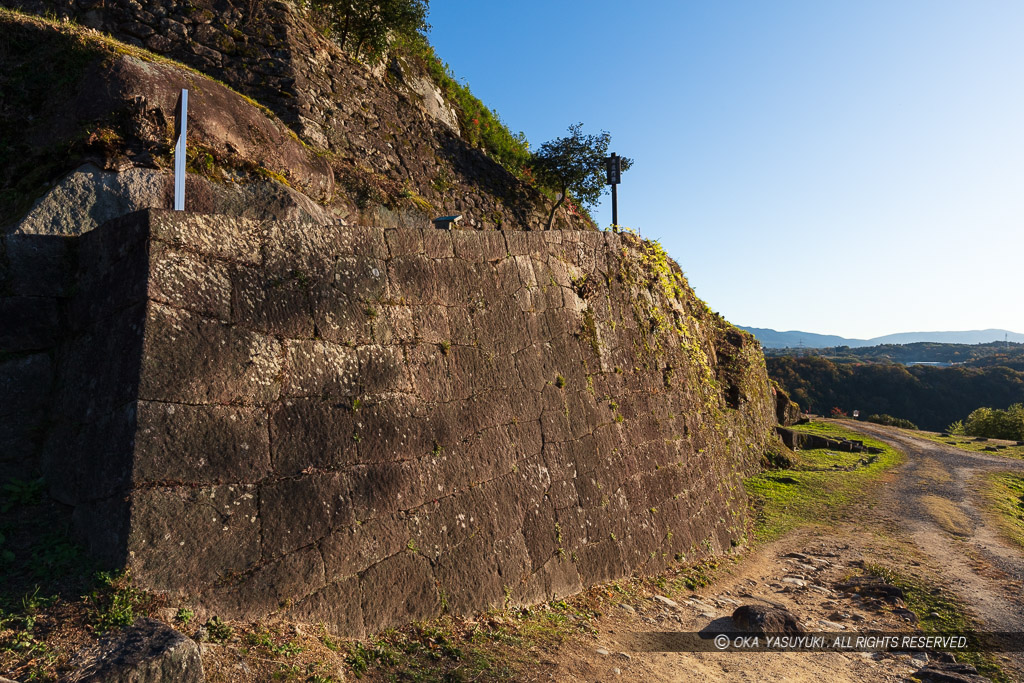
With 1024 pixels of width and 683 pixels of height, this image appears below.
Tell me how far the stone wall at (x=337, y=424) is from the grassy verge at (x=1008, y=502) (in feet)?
33.9

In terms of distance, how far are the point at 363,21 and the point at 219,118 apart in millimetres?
8384

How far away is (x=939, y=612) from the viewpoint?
6.87 meters

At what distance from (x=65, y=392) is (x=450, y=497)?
283 centimetres

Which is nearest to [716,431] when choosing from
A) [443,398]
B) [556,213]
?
[443,398]

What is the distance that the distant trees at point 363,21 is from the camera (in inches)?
513

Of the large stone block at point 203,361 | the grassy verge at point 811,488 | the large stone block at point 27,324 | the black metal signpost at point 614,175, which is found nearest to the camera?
the large stone block at point 203,361

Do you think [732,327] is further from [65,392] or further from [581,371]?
[65,392]

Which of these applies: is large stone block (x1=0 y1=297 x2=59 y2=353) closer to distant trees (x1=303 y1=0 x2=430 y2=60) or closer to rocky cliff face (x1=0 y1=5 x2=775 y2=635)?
rocky cliff face (x1=0 y1=5 x2=775 y2=635)

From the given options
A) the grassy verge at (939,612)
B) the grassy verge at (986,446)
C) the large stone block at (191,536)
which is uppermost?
the large stone block at (191,536)

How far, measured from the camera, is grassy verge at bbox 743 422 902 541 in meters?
11.3

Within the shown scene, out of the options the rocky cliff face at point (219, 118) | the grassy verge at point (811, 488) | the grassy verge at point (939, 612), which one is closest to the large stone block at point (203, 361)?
the rocky cliff face at point (219, 118)

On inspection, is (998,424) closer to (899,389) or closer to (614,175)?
(614,175)

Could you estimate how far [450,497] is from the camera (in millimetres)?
4496

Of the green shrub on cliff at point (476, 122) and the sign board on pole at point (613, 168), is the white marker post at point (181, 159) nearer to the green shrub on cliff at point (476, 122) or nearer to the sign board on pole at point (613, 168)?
the green shrub on cliff at point (476, 122)
